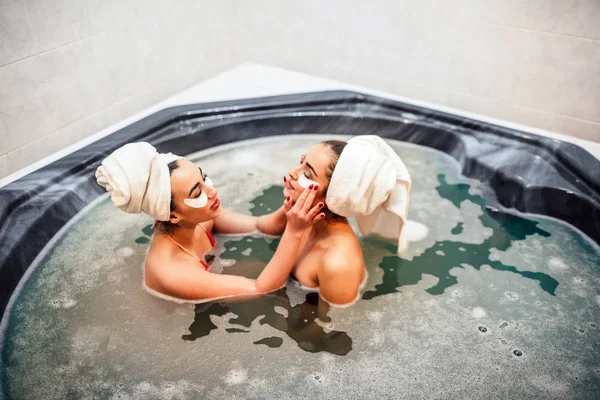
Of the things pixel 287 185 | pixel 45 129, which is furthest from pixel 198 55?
pixel 287 185

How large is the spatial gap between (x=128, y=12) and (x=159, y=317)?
4.98 ft

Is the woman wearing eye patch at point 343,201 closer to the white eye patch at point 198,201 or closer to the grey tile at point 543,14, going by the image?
the white eye patch at point 198,201

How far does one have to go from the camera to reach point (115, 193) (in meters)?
→ 1.73

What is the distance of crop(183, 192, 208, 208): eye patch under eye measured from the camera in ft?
6.03

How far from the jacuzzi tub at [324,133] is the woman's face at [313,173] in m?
0.89

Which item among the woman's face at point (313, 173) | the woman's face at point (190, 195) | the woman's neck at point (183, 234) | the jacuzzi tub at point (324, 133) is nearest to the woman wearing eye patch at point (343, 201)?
the woman's face at point (313, 173)

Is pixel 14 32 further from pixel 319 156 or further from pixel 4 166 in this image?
pixel 319 156

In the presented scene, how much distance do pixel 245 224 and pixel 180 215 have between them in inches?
17.5

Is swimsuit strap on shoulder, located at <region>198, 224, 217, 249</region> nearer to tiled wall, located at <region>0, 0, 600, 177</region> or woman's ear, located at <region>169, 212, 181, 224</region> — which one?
woman's ear, located at <region>169, 212, 181, 224</region>

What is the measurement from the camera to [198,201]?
1.85 meters

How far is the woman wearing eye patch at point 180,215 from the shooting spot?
174cm

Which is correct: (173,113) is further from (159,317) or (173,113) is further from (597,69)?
(597,69)

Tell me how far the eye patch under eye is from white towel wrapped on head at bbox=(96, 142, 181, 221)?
0.20 feet

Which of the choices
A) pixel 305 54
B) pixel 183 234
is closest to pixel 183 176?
pixel 183 234
